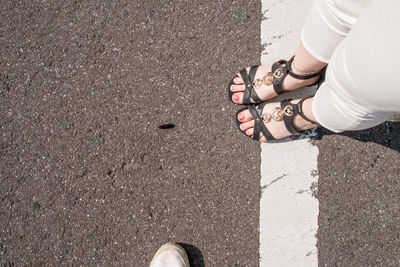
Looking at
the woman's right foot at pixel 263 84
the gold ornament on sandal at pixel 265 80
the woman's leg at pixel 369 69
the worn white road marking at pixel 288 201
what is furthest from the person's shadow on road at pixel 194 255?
the woman's leg at pixel 369 69

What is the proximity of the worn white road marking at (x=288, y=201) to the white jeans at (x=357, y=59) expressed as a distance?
642 millimetres

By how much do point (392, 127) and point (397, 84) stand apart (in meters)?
1.38

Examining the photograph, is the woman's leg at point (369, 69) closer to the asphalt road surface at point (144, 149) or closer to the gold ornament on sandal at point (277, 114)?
the gold ornament on sandal at point (277, 114)

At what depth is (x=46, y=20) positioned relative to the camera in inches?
93.3

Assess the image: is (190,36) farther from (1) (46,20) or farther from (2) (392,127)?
(2) (392,127)

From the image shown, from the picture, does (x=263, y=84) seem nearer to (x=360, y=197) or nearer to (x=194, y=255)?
(x=360, y=197)

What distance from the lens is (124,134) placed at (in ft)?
7.22

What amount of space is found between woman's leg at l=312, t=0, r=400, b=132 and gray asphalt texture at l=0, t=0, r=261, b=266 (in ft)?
3.28

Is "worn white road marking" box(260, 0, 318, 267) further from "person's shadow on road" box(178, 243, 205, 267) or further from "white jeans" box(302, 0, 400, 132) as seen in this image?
A: "white jeans" box(302, 0, 400, 132)

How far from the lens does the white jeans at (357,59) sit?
0.92 m

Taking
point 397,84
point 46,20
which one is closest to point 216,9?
point 46,20

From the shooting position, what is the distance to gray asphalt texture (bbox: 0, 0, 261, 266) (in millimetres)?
2092

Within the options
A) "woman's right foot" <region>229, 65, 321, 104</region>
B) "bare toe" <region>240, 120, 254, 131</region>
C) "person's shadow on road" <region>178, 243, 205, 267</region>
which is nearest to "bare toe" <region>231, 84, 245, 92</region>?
"woman's right foot" <region>229, 65, 321, 104</region>

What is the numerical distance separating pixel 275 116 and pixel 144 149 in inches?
36.7
